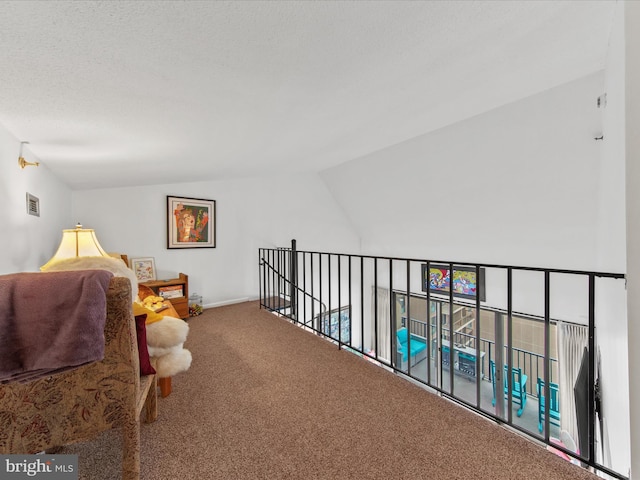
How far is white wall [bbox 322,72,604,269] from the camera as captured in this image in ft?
8.88

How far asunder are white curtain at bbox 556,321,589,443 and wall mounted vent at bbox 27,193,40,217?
6.12m

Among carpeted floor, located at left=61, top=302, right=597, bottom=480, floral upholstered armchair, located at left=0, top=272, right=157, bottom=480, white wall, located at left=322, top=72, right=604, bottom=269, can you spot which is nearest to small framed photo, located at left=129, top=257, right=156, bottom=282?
carpeted floor, located at left=61, top=302, right=597, bottom=480

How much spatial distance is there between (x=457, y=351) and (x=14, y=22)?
23.8ft

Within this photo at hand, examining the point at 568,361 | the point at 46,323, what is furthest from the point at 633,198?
the point at 568,361

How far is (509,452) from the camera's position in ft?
4.41

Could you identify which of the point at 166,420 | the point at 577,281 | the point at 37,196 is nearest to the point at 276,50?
the point at 166,420

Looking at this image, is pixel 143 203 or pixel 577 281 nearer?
pixel 143 203

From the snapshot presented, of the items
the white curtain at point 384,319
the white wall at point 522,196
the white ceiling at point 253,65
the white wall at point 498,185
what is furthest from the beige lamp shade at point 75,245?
the white curtain at point 384,319

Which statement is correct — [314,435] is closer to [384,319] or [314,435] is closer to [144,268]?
[144,268]

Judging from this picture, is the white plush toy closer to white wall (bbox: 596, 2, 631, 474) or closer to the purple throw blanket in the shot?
the purple throw blanket

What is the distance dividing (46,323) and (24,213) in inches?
58.9

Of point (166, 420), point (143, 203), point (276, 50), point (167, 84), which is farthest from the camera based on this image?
point (143, 203)

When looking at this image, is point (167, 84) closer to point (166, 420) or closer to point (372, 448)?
point (166, 420)

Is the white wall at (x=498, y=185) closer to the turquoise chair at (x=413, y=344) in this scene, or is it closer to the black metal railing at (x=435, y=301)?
the black metal railing at (x=435, y=301)
